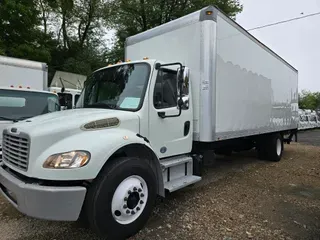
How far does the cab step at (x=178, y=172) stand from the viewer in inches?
158

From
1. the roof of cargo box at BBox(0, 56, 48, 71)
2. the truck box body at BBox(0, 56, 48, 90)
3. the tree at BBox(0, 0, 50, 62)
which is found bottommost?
the truck box body at BBox(0, 56, 48, 90)

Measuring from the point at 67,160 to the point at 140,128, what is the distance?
1210mm

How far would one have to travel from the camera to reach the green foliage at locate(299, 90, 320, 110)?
53.2 metres

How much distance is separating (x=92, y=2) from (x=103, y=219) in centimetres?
2622

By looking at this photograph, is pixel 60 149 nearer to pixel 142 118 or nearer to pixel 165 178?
pixel 142 118

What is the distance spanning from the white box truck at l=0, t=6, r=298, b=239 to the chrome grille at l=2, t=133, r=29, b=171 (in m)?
0.01

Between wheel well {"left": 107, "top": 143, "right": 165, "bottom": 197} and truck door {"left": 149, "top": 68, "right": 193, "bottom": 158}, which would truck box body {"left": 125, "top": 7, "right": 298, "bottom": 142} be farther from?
wheel well {"left": 107, "top": 143, "right": 165, "bottom": 197}

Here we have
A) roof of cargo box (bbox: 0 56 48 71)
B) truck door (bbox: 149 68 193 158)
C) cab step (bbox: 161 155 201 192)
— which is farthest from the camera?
roof of cargo box (bbox: 0 56 48 71)

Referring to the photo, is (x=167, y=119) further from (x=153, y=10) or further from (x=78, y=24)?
(x=78, y=24)

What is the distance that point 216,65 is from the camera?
460 cm

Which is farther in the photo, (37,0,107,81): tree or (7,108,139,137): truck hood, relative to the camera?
(37,0,107,81): tree

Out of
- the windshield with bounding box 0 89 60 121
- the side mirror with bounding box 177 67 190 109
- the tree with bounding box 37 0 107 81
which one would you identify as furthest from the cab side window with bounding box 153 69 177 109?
the tree with bounding box 37 0 107 81

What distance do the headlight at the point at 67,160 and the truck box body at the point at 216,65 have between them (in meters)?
2.36

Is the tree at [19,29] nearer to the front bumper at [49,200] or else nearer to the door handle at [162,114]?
the door handle at [162,114]
